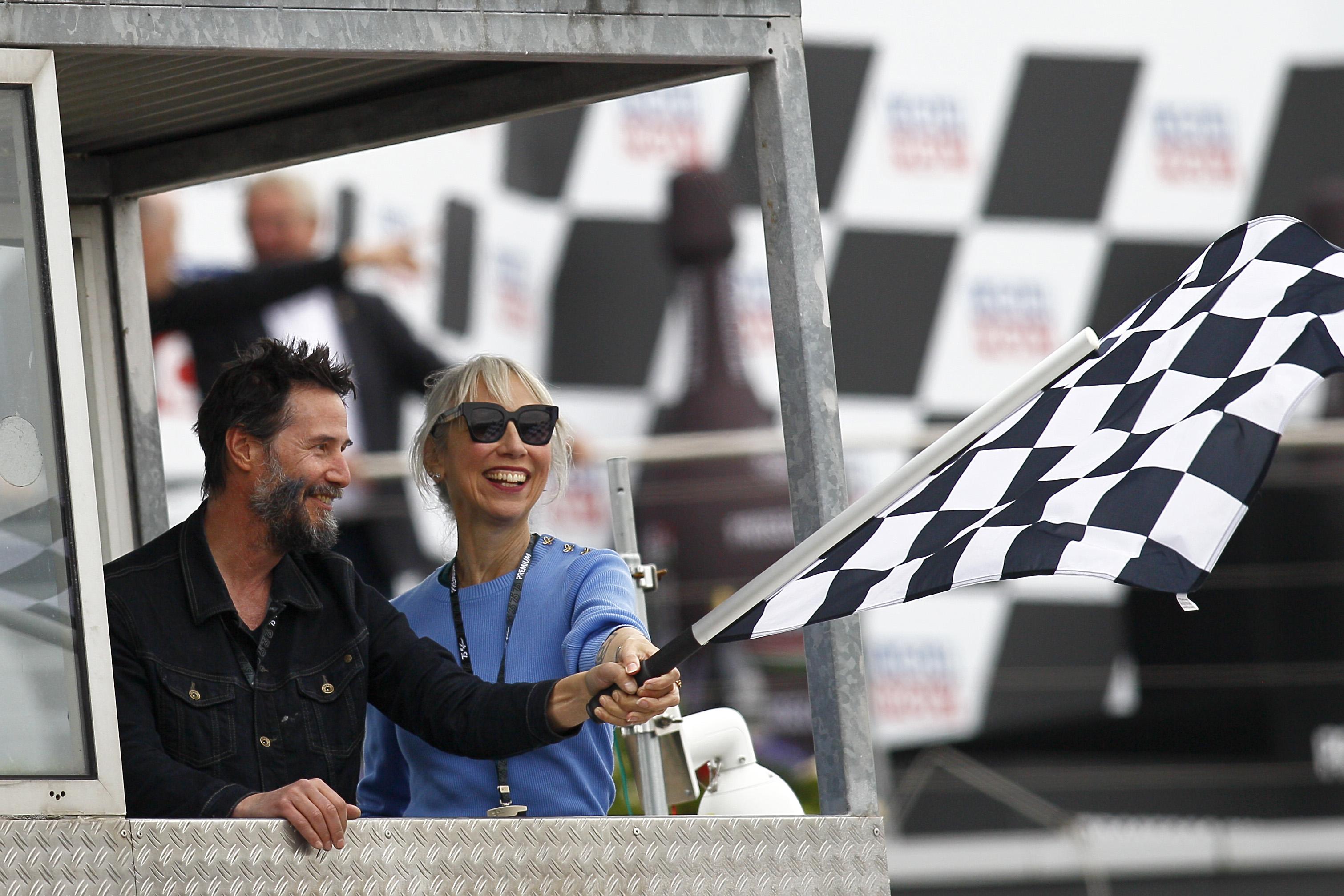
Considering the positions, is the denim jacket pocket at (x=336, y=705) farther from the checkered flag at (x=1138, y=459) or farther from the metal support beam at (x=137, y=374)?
the metal support beam at (x=137, y=374)

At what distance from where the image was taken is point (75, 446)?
5.37 ft

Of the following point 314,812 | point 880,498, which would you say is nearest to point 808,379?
point 880,498

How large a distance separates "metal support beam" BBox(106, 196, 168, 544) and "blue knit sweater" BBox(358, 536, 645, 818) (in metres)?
0.46

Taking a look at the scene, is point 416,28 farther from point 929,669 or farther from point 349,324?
point 929,669

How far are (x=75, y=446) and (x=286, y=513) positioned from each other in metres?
0.37

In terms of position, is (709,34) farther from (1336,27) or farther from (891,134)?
(1336,27)

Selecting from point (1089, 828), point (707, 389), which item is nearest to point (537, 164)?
point (707, 389)

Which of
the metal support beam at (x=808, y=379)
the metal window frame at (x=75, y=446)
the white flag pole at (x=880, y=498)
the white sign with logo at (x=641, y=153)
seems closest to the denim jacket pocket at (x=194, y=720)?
the metal window frame at (x=75, y=446)

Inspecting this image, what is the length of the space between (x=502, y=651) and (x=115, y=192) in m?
0.84

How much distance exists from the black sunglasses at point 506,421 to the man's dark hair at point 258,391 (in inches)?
7.2

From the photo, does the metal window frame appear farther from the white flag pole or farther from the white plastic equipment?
the white plastic equipment

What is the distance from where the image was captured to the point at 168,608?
1897 millimetres

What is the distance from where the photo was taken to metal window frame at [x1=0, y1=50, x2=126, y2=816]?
160 cm

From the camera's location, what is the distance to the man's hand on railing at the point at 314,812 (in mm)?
1633
